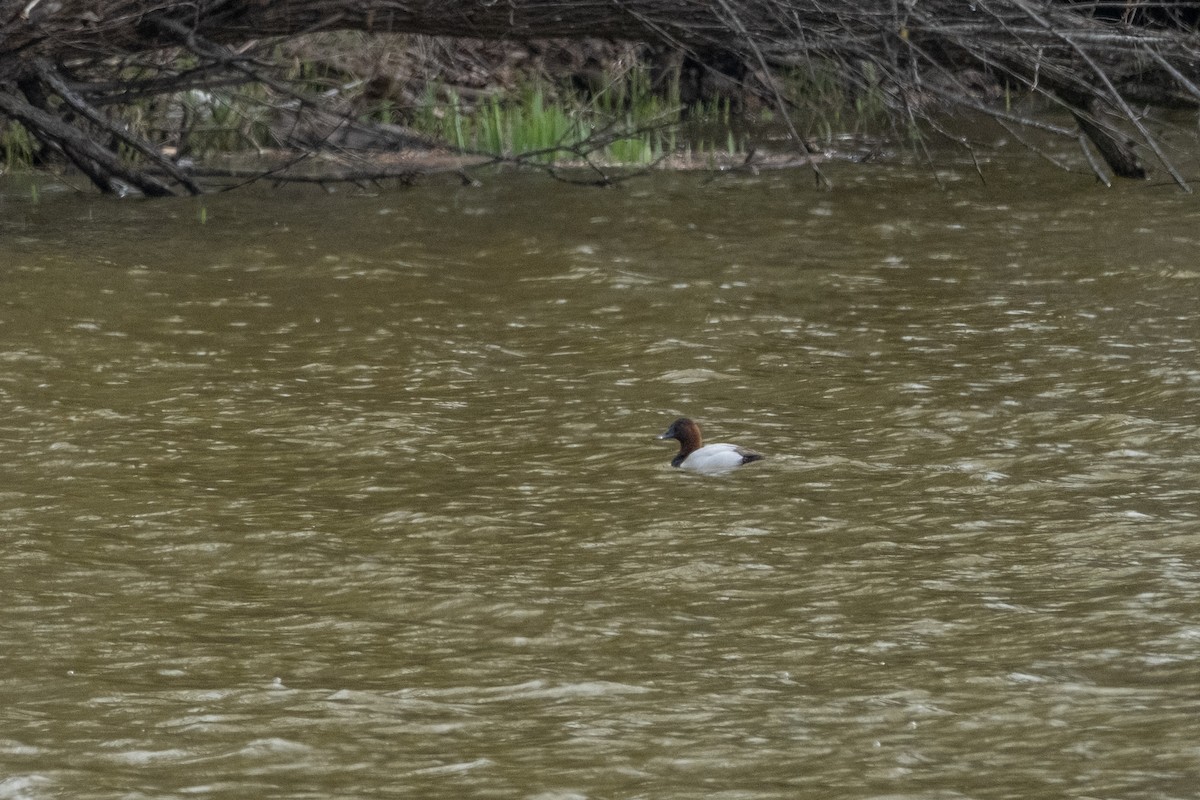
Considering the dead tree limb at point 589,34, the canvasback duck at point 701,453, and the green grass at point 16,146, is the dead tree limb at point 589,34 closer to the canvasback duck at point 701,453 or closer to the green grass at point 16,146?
the green grass at point 16,146

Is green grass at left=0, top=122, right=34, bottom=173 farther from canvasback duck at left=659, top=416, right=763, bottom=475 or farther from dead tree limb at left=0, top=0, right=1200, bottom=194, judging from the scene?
canvasback duck at left=659, top=416, right=763, bottom=475

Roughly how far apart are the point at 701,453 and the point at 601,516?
524 millimetres

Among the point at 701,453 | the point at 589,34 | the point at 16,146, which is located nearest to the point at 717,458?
the point at 701,453

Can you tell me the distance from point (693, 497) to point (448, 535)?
2.98 ft

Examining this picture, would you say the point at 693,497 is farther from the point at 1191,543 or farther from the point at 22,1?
the point at 22,1

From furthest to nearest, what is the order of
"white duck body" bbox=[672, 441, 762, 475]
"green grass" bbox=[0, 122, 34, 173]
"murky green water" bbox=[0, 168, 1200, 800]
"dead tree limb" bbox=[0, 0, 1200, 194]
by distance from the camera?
"green grass" bbox=[0, 122, 34, 173] < "dead tree limb" bbox=[0, 0, 1200, 194] < "white duck body" bbox=[672, 441, 762, 475] < "murky green water" bbox=[0, 168, 1200, 800]

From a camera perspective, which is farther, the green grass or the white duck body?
the green grass

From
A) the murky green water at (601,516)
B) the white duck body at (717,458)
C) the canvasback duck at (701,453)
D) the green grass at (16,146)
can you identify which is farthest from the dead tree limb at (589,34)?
the white duck body at (717,458)

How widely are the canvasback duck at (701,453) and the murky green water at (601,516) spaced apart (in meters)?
0.08

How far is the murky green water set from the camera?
3.92 metres

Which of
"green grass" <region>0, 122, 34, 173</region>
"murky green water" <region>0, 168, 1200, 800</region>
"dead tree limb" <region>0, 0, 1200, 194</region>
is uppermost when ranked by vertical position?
"dead tree limb" <region>0, 0, 1200, 194</region>

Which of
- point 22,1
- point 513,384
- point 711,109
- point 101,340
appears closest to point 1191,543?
point 513,384

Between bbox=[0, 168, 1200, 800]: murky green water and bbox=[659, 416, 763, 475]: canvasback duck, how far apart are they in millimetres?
80

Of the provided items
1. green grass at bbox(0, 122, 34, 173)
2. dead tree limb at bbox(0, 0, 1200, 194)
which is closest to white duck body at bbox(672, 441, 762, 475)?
dead tree limb at bbox(0, 0, 1200, 194)
